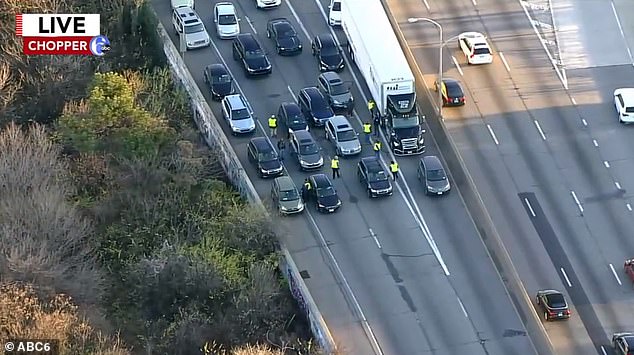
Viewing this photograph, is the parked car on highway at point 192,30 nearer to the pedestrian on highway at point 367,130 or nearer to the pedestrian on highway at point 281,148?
the pedestrian on highway at point 281,148

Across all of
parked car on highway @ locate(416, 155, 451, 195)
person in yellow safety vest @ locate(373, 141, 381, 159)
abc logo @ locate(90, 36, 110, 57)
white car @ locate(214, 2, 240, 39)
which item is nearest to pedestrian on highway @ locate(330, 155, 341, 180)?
person in yellow safety vest @ locate(373, 141, 381, 159)

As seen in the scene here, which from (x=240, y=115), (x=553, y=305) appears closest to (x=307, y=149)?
(x=240, y=115)

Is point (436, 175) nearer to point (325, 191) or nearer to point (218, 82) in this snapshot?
point (325, 191)

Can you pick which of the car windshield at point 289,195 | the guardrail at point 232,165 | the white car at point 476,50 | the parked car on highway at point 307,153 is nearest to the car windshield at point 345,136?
the parked car on highway at point 307,153

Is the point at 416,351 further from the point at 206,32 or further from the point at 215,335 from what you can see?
the point at 206,32

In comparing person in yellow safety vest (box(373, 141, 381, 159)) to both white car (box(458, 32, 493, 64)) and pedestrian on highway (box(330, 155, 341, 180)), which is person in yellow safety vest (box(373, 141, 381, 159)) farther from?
white car (box(458, 32, 493, 64))

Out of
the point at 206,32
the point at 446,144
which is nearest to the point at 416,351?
the point at 446,144

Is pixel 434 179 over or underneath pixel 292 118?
over
